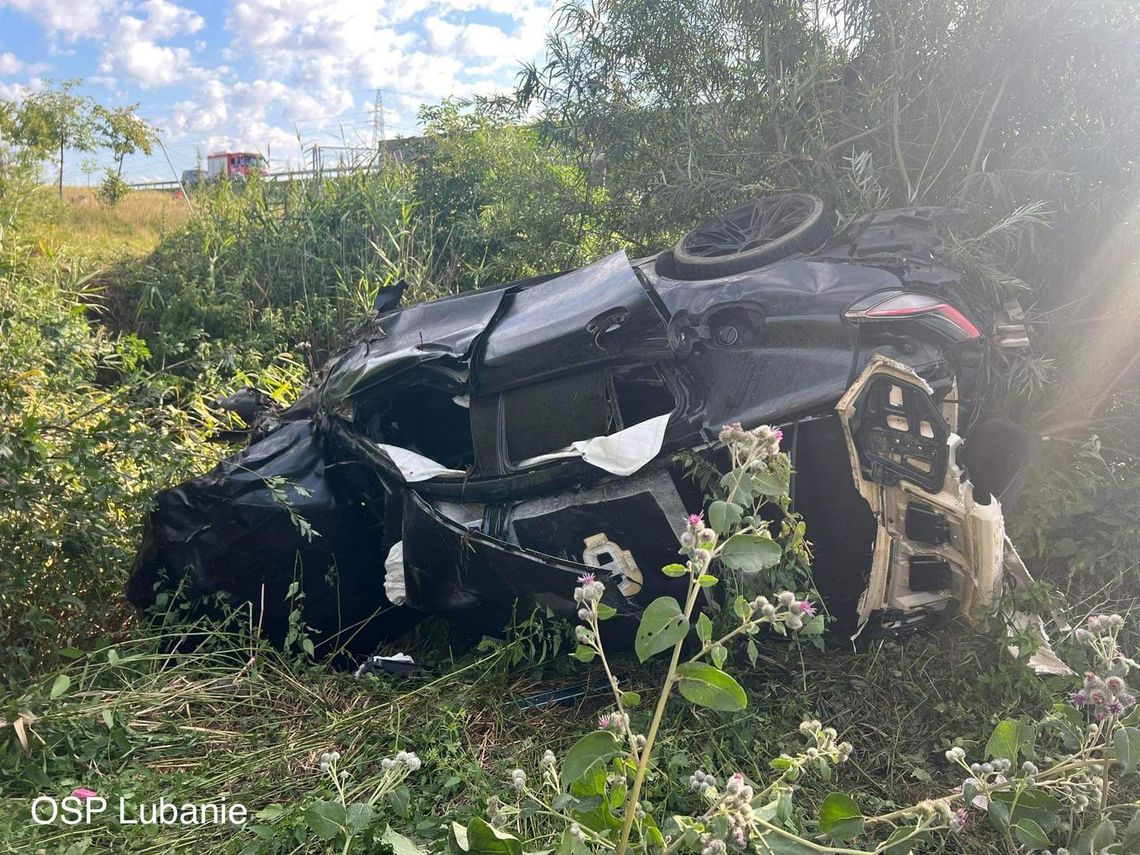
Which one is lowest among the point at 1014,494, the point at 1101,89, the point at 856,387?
the point at 1014,494

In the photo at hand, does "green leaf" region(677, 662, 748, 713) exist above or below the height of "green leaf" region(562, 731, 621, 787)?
above

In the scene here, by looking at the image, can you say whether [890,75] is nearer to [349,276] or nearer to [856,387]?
[856,387]

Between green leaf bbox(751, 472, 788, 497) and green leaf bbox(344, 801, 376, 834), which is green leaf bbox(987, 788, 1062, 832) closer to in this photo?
green leaf bbox(751, 472, 788, 497)

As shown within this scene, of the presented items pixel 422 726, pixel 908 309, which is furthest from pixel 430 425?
pixel 908 309

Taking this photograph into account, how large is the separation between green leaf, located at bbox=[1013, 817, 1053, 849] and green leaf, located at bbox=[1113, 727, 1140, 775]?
0.60 ft

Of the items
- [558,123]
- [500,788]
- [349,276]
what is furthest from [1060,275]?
[349,276]

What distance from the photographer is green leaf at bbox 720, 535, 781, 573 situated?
4.47 feet

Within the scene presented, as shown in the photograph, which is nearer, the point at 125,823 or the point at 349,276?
the point at 125,823

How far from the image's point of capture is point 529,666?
2738mm

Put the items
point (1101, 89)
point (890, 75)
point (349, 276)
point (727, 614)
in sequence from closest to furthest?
point (727, 614) < point (1101, 89) < point (890, 75) < point (349, 276)

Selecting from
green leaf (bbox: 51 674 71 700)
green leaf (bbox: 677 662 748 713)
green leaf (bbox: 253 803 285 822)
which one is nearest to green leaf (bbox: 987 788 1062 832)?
green leaf (bbox: 677 662 748 713)

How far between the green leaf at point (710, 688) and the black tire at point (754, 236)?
168cm

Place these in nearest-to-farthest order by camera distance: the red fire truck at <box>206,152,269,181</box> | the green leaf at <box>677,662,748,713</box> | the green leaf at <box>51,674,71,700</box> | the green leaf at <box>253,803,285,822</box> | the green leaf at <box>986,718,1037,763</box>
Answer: the green leaf at <box>677,662,748,713</box>, the green leaf at <box>986,718,1037,763</box>, the green leaf at <box>253,803,285,822</box>, the green leaf at <box>51,674,71,700</box>, the red fire truck at <box>206,152,269,181</box>

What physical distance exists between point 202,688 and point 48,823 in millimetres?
686
